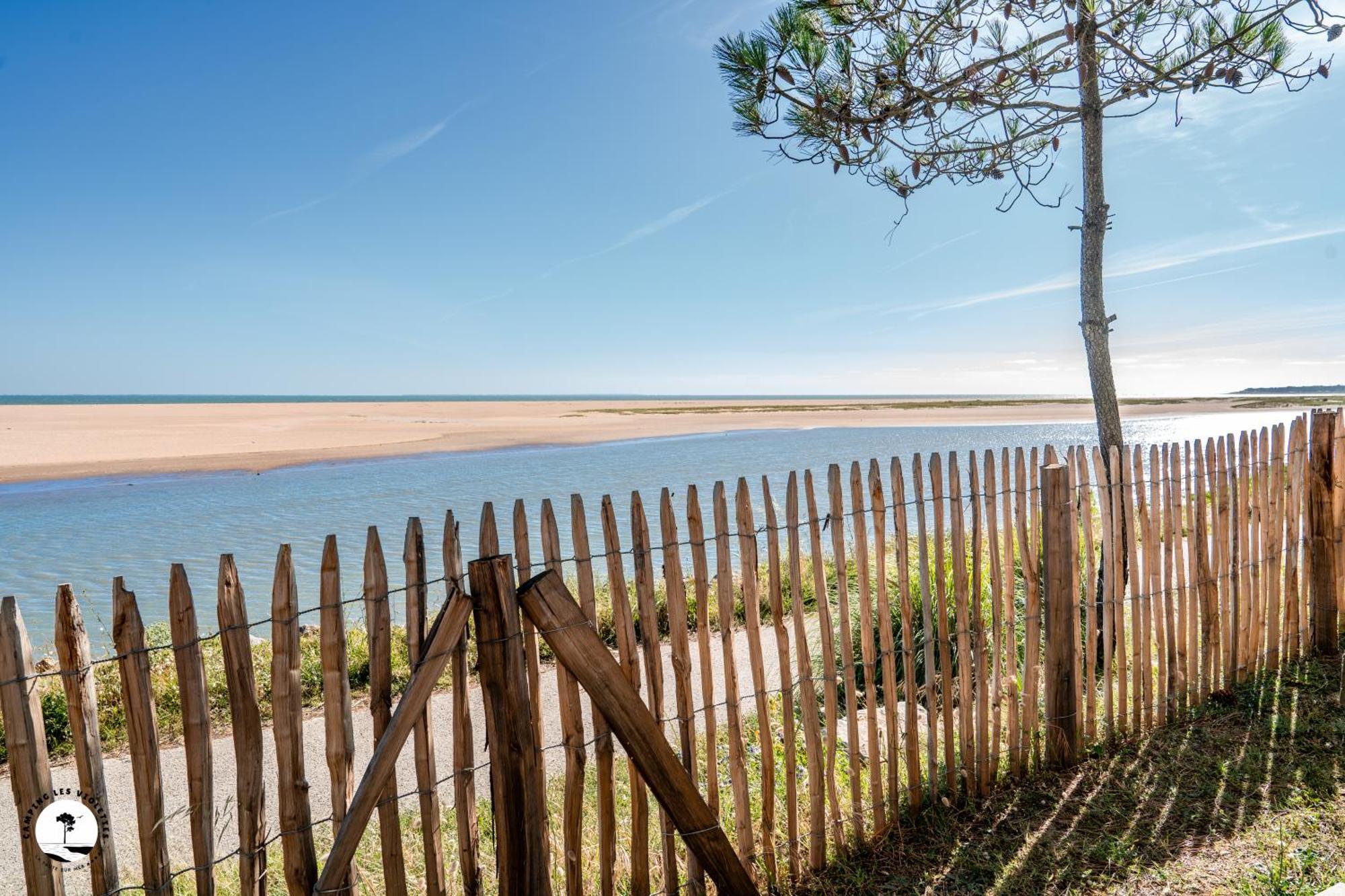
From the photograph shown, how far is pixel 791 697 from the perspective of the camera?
9.70ft

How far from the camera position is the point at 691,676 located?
3.21 meters

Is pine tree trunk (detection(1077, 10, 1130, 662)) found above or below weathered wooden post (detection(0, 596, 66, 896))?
above

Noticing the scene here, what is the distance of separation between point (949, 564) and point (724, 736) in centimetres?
310

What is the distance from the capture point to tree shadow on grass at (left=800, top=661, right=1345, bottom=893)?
2.96m

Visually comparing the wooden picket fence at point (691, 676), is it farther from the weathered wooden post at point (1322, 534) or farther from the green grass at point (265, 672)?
the green grass at point (265, 672)

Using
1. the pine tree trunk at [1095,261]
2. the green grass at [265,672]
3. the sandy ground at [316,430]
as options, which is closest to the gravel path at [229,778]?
the green grass at [265,672]

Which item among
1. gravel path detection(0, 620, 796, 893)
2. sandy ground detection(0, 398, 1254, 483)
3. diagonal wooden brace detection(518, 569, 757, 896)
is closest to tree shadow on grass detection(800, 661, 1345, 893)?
diagonal wooden brace detection(518, 569, 757, 896)

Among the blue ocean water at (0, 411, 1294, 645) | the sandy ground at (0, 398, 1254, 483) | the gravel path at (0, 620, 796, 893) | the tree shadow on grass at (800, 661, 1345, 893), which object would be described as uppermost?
the sandy ground at (0, 398, 1254, 483)

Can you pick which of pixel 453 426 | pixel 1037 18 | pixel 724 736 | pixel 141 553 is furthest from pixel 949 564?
pixel 453 426

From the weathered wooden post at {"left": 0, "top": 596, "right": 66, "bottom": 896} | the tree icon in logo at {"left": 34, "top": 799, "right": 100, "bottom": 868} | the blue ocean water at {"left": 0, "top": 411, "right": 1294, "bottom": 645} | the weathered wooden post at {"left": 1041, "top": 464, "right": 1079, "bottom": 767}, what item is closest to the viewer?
the weathered wooden post at {"left": 0, "top": 596, "right": 66, "bottom": 896}

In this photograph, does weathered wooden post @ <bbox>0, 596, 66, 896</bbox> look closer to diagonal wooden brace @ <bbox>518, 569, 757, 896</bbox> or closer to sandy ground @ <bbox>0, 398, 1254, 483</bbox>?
diagonal wooden brace @ <bbox>518, 569, 757, 896</bbox>

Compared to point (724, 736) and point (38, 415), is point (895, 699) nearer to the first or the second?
point (724, 736)

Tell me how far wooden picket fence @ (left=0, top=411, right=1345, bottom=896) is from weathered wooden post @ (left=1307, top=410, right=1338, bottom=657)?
14 mm

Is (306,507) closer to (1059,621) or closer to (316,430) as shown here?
(1059,621)
